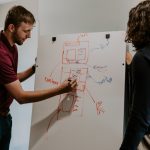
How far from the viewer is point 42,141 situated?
1.86 meters

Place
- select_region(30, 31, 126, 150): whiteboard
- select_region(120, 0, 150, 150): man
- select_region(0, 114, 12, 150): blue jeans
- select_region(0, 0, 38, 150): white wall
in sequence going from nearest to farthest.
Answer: select_region(120, 0, 150, 150): man → select_region(30, 31, 126, 150): whiteboard → select_region(0, 114, 12, 150): blue jeans → select_region(0, 0, 38, 150): white wall

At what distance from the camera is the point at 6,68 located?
1726 mm

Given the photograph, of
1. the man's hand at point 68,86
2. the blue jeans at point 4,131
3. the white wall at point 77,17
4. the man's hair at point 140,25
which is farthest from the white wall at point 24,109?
the man's hair at point 140,25

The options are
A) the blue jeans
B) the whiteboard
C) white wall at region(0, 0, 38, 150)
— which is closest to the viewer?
the whiteboard

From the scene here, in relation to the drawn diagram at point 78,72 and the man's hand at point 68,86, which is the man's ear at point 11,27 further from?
the man's hand at point 68,86

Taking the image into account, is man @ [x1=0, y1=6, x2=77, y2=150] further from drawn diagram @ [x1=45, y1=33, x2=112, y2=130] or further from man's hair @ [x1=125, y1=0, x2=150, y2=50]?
man's hair @ [x1=125, y1=0, x2=150, y2=50]

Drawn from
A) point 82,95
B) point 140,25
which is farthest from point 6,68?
point 140,25

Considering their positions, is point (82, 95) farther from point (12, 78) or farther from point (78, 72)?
point (12, 78)

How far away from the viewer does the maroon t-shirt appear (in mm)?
1722

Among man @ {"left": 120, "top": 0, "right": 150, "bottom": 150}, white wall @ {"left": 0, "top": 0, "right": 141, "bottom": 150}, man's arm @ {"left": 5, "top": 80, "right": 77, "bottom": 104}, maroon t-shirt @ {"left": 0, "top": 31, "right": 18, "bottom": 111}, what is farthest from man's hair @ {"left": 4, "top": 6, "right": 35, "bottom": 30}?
man @ {"left": 120, "top": 0, "right": 150, "bottom": 150}

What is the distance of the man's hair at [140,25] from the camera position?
4.11ft

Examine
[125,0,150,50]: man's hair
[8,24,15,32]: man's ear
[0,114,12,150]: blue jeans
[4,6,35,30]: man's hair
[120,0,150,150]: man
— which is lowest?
[0,114,12,150]: blue jeans

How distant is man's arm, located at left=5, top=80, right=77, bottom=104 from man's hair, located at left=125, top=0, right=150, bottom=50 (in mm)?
586

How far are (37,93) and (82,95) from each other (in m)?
0.30
